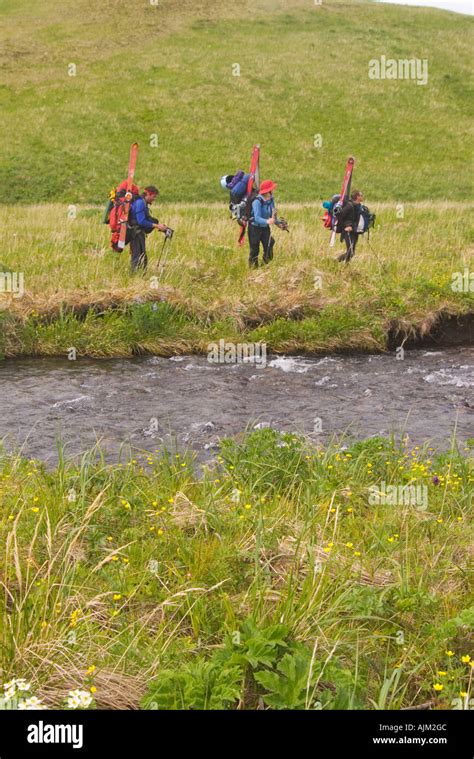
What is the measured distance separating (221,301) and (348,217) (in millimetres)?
4141

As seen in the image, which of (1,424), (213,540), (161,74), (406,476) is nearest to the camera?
(213,540)

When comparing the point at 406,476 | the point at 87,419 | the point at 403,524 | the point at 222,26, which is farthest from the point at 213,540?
the point at 222,26

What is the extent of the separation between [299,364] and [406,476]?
5726mm

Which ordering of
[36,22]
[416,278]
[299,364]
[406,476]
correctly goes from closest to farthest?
1. [406,476]
2. [299,364]
3. [416,278]
4. [36,22]

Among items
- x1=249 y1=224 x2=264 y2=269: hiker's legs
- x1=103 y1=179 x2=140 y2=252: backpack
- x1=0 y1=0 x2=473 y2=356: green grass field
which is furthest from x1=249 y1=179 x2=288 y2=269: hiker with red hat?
x1=103 y1=179 x2=140 y2=252: backpack

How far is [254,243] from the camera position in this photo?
1543 centimetres

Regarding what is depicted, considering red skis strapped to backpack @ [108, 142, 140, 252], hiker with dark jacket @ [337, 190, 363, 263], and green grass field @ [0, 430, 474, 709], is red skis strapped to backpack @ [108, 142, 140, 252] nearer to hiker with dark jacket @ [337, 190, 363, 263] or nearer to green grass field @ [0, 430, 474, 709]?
hiker with dark jacket @ [337, 190, 363, 263]

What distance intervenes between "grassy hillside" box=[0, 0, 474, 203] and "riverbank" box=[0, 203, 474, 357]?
67.2 ft

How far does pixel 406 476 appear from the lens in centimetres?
690

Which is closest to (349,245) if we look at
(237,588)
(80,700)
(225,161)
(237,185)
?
(237,185)

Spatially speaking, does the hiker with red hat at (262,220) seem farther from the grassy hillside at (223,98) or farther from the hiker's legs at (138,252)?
the grassy hillside at (223,98)

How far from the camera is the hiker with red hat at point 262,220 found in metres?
15.1

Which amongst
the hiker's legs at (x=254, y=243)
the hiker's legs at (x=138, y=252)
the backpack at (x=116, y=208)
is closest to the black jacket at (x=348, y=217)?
the hiker's legs at (x=254, y=243)

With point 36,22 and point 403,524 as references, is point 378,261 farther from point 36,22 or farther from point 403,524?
point 36,22
